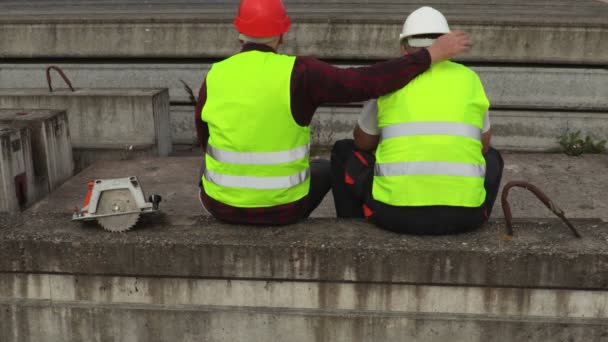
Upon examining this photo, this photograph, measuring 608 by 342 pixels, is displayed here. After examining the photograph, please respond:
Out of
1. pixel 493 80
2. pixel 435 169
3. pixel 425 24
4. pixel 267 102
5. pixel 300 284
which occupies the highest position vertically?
pixel 425 24

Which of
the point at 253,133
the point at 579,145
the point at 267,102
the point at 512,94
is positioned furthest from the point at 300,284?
the point at 579,145

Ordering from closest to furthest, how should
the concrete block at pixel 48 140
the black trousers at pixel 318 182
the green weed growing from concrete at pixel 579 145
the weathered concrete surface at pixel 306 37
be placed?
the black trousers at pixel 318 182 → the concrete block at pixel 48 140 → the weathered concrete surface at pixel 306 37 → the green weed growing from concrete at pixel 579 145

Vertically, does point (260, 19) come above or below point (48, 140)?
above

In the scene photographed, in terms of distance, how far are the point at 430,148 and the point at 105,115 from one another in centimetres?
443

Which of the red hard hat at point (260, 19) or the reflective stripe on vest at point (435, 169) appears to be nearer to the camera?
the reflective stripe on vest at point (435, 169)

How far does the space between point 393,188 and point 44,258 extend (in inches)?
70.7

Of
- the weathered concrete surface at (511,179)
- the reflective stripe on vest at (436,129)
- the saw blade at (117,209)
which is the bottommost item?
the weathered concrete surface at (511,179)

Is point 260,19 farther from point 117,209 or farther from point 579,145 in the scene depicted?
point 579,145

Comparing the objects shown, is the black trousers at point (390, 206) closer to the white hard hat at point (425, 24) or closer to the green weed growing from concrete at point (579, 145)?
the white hard hat at point (425, 24)

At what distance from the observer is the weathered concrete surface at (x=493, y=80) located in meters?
7.60

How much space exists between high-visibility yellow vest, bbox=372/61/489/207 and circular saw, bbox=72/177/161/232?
130cm

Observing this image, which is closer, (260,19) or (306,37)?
(260,19)

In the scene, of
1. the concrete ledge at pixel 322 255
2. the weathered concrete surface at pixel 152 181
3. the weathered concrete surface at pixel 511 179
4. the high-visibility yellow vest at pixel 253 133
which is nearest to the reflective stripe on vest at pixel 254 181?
the high-visibility yellow vest at pixel 253 133

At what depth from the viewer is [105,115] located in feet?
23.0
